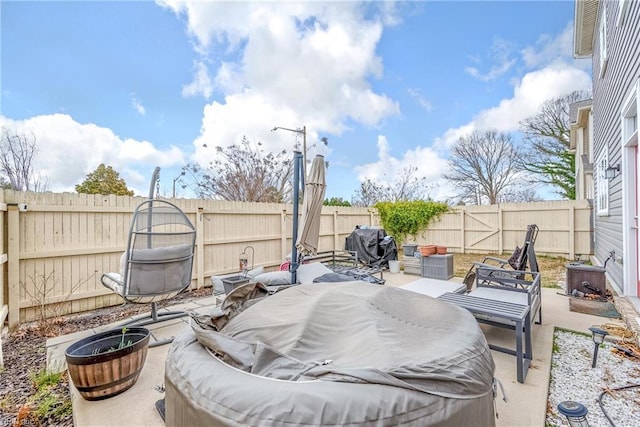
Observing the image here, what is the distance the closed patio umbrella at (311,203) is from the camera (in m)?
4.36

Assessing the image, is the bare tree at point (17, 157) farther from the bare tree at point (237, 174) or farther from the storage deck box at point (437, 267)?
the storage deck box at point (437, 267)

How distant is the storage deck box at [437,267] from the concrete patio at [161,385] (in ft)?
7.74

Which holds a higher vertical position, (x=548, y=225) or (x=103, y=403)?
(x=548, y=225)

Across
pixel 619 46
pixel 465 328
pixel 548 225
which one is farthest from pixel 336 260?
pixel 548 225

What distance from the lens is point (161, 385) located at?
7.73 ft

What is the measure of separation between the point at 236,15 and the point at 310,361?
22.7ft

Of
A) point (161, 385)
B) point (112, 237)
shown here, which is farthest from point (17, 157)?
point (161, 385)

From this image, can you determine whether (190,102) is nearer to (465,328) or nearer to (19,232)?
(19,232)

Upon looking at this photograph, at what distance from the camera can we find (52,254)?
4027 mm

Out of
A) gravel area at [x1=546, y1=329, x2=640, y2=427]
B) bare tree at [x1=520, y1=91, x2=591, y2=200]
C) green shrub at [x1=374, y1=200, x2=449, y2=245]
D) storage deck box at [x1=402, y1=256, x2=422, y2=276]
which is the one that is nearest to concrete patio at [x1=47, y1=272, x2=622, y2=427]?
gravel area at [x1=546, y1=329, x2=640, y2=427]

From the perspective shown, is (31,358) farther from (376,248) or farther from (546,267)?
(546,267)

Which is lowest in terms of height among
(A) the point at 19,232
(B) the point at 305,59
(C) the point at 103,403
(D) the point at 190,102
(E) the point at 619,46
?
(C) the point at 103,403

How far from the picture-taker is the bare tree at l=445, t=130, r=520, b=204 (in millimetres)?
17266

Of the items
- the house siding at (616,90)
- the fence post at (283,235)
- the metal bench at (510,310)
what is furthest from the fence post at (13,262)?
the house siding at (616,90)
